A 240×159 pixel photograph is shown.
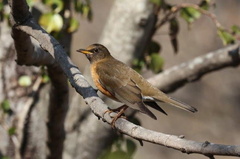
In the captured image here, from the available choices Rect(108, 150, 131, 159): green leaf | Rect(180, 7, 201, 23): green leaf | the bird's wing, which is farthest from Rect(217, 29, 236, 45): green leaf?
Rect(108, 150, 131, 159): green leaf

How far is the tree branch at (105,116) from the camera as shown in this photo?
8.27 feet

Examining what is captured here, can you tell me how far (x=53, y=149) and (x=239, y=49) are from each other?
1740 mm

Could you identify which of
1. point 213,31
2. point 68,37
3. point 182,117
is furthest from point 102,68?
point 213,31

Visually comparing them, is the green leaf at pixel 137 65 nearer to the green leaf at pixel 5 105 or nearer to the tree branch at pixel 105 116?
the green leaf at pixel 5 105

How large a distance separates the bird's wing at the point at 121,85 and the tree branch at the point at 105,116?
57 cm

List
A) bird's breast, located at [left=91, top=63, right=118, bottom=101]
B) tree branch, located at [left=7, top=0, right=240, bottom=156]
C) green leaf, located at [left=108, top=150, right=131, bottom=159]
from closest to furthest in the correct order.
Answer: tree branch, located at [left=7, top=0, right=240, bottom=156]
bird's breast, located at [left=91, top=63, right=118, bottom=101]
green leaf, located at [left=108, top=150, right=131, bottom=159]

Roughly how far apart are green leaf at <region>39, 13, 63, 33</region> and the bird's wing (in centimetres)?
64

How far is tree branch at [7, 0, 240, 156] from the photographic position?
2.52 m

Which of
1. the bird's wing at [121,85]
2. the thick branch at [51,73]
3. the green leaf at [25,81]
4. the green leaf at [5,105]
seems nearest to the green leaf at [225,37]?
the bird's wing at [121,85]

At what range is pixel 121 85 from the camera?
4.31m

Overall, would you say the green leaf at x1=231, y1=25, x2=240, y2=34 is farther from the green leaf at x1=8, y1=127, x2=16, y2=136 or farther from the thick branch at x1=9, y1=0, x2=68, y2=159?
the green leaf at x1=8, y1=127, x2=16, y2=136

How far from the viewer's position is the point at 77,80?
135 inches

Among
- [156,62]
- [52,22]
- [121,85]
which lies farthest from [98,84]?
[156,62]

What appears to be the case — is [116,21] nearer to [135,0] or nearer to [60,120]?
[135,0]
